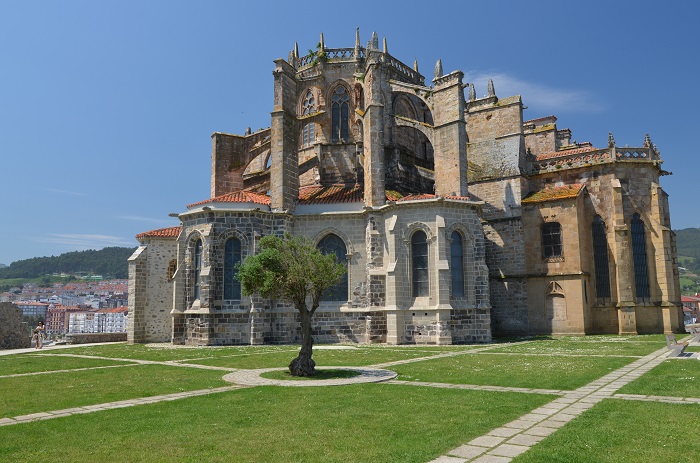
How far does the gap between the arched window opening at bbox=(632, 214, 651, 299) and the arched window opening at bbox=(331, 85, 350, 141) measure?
63.8 ft

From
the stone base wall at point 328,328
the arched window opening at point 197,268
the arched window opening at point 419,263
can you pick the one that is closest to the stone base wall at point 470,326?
the stone base wall at point 328,328

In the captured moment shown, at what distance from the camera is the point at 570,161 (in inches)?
1312

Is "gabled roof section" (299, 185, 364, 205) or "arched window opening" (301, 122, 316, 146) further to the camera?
"arched window opening" (301, 122, 316, 146)

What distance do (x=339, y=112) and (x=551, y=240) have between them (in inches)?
664

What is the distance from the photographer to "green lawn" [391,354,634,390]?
12.6 m

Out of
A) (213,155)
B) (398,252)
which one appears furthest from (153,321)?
(398,252)

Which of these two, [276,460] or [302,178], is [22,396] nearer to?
[276,460]

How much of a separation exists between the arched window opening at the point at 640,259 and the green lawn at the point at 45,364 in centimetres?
2798

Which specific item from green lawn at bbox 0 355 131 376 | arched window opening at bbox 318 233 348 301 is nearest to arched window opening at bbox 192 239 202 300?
arched window opening at bbox 318 233 348 301

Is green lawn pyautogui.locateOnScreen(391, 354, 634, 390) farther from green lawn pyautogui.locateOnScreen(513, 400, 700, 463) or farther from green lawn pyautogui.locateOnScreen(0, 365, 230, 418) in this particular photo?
green lawn pyautogui.locateOnScreen(0, 365, 230, 418)

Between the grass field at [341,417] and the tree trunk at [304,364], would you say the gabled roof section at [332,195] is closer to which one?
the grass field at [341,417]

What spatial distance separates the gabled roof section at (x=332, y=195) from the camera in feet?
97.2

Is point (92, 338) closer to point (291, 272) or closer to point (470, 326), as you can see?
point (470, 326)

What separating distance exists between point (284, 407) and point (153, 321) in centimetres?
2404
